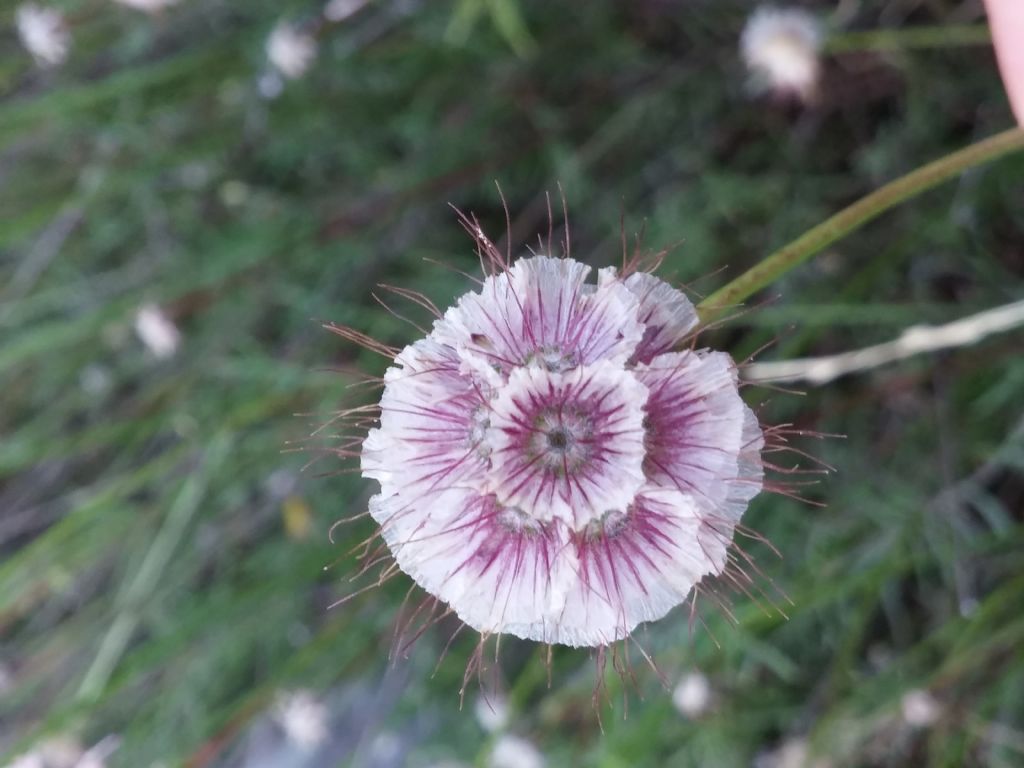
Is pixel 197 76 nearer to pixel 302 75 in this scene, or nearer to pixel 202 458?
pixel 302 75

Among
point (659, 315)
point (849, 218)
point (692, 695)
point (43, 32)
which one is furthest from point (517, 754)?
point (43, 32)

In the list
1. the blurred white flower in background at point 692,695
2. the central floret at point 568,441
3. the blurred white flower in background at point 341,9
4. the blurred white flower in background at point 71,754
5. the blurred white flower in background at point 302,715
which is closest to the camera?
the central floret at point 568,441

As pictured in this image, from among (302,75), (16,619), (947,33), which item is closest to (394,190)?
(302,75)

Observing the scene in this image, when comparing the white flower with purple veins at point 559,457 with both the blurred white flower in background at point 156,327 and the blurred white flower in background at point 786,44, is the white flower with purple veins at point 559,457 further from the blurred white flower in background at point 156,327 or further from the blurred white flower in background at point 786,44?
the blurred white flower in background at point 156,327

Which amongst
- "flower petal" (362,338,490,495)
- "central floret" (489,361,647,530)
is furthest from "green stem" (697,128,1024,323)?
"flower petal" (362,338,490,495)

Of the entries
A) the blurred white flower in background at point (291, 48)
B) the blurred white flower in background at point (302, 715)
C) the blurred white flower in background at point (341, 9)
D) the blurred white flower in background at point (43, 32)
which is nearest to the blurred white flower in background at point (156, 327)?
the blurred white flower in background at point (43, 32)

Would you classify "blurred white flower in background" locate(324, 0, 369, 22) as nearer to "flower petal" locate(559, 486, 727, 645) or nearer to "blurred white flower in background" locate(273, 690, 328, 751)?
"flower petal" locate(559, 486, 727, 645)

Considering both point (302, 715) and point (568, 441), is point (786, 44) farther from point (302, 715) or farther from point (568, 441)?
point (302, 715)
